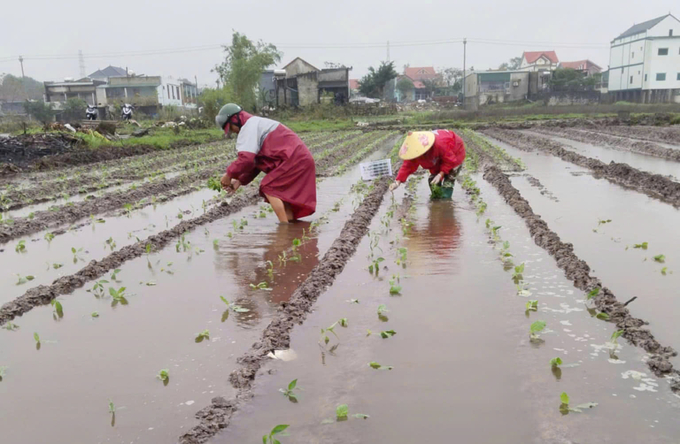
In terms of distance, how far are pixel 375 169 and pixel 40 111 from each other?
106 feet

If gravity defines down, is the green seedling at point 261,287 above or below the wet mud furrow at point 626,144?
below

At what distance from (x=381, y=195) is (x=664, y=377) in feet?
19.6

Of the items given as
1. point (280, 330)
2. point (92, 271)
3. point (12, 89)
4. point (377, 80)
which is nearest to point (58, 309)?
point (92, 271)

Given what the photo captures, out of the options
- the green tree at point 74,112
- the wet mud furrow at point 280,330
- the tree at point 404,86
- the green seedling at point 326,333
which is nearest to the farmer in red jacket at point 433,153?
the wet mud furrow at point 280,330

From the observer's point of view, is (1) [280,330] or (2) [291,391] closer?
(2) [291,391]

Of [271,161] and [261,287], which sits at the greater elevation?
[271,161]

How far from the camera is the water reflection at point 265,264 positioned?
416cm

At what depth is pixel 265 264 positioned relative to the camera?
5.11 metres

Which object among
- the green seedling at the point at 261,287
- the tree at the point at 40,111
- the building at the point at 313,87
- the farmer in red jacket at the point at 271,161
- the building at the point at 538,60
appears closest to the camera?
the green seedling at the point at 261,287

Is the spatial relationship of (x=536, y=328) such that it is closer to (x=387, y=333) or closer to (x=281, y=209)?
(x=387, y=333)

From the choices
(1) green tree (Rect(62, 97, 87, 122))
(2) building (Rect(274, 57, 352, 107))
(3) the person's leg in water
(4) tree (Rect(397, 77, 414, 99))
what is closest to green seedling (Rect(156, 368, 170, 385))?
(3) the person's leg in water

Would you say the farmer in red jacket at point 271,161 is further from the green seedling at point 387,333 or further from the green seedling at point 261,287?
the green seedling at point 387,333

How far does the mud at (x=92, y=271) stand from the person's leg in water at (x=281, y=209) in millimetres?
981

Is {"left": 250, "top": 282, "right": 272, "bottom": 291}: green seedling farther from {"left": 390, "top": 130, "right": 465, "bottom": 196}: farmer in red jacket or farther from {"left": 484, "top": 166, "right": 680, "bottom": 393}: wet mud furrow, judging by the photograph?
{"left": 390, "top": 130, "right": 465, "bottom": 196}: farmer in red jacket
